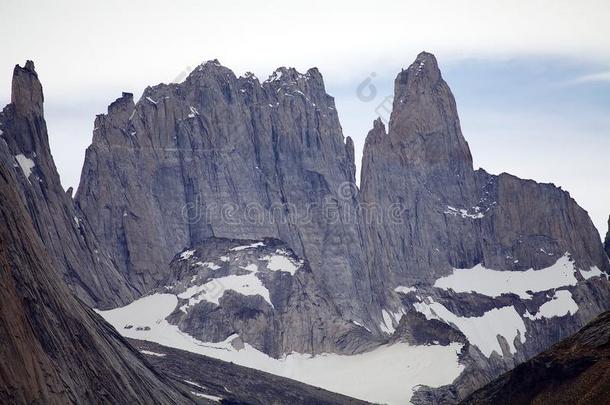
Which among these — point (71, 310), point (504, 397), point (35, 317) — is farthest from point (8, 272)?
point (504, 397)

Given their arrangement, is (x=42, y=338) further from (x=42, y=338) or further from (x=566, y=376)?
(x=566, y=376)

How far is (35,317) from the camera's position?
500 feet

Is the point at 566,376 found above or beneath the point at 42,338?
beneath

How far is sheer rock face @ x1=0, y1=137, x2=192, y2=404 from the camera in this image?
144 m

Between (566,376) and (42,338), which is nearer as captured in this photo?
(566,376)

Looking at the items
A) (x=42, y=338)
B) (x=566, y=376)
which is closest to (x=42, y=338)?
(x=42, y=338)

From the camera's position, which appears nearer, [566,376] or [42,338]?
[566,376]

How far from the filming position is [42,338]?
501ft

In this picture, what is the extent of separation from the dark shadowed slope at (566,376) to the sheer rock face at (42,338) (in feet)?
109

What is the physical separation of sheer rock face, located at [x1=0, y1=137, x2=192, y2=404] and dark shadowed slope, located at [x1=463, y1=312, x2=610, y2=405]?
109 feet

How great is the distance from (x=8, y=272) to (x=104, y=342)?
99.4 feet

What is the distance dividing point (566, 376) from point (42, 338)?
42083 mm

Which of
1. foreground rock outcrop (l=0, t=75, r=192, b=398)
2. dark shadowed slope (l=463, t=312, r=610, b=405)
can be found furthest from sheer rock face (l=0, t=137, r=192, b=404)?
dark shadowed slope (l=463, t=312, r=610, b=405)

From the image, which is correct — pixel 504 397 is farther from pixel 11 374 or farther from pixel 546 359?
pixel 11 374
